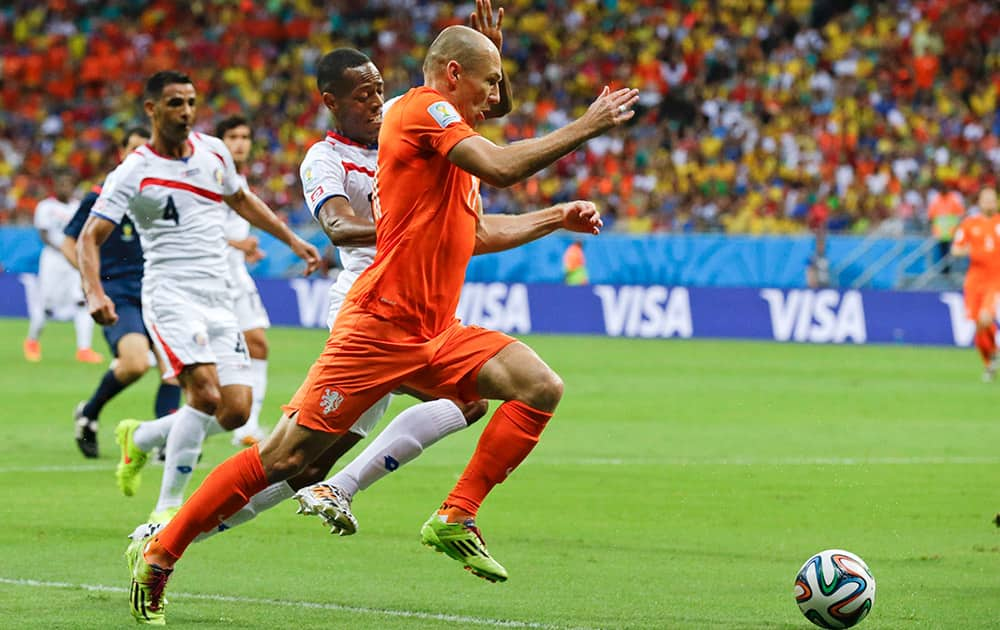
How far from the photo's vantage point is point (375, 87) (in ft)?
25.2

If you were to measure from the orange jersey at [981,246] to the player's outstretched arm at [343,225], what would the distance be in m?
15.0

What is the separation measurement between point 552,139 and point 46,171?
109 feet

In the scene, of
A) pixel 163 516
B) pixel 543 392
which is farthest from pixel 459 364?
pixel 163 516

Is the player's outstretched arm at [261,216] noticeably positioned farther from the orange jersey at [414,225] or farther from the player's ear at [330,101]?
the orange jersey at [414,225]

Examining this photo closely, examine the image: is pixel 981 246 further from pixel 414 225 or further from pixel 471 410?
pixel 414 225

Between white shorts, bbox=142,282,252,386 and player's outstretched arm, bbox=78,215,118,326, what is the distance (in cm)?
29

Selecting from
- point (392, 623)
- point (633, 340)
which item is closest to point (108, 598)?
point (392, 623)

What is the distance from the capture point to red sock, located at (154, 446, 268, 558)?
611cm

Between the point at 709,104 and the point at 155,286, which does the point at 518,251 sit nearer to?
the point at 709,104

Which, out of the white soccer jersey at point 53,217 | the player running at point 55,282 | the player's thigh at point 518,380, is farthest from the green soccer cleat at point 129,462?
the white soccer jersey at point 53,217

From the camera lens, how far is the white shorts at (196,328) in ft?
29.1

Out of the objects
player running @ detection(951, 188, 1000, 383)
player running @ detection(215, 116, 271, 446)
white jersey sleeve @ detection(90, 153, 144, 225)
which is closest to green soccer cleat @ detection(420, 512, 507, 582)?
white jersey sleeve @ detection(90, 153, 144, 225)

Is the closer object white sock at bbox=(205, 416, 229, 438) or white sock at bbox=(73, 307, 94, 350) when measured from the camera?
white sock at bbox=(205, 416, 229, 438)

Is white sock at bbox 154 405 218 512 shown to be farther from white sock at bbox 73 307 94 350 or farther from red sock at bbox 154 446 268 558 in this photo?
white sock at bbox 73 307 94 350
